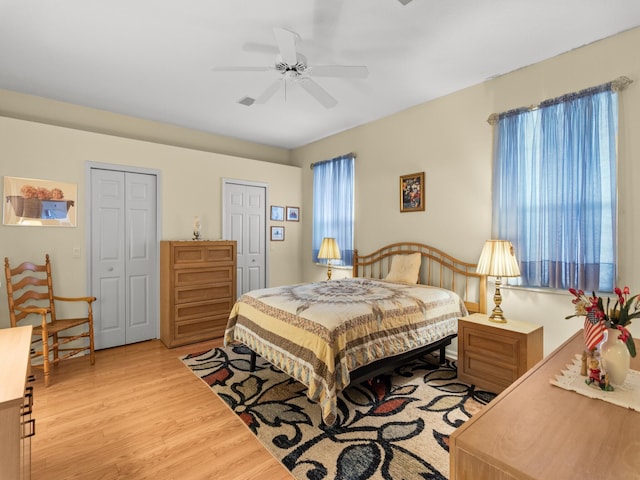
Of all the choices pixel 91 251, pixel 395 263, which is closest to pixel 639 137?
pixel 395 263

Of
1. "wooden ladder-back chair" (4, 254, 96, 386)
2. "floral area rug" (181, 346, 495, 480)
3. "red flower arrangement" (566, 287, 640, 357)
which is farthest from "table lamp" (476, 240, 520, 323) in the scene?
"wooden ladder-back chair" (4, 254, 96, 386)

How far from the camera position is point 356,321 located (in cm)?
243

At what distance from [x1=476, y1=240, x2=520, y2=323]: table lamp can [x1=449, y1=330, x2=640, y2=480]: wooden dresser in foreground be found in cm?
173

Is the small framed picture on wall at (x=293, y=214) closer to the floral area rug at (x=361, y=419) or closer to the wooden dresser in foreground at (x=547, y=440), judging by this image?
the floral area rug at (x=361, y=419)

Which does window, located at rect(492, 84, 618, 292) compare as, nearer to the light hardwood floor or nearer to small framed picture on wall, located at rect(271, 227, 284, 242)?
the light hardwood floor

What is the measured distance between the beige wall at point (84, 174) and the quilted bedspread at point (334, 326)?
2020 millimetres

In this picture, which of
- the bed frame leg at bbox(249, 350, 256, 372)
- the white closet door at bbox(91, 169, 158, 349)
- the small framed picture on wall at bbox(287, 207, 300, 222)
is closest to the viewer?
the bed frame leg at bbox(249, 350, 256, 372)

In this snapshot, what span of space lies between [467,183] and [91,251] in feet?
14.4

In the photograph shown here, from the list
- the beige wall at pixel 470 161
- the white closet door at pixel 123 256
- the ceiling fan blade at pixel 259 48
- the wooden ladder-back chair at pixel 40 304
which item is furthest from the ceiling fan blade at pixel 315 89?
the wooden ladder-back chair at pixel 40 304

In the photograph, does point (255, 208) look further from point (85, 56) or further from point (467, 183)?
point (467, 183)

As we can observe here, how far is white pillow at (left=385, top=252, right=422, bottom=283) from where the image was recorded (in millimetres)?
3771

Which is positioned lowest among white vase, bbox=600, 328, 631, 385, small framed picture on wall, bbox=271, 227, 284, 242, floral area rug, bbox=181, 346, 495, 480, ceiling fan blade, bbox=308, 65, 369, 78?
floral area rug, bbox=181, 346, 495, 480

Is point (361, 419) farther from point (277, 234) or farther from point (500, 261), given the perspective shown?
point (277, 234)

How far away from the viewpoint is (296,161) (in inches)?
233
